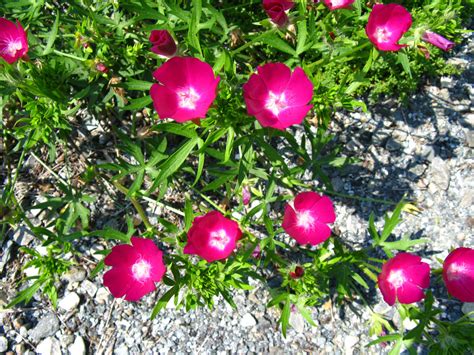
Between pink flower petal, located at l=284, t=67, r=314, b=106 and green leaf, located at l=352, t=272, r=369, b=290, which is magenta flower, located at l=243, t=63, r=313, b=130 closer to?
pink flower petal, located at l=284, t=67, r=314, b=106

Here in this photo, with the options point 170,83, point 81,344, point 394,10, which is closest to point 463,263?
point 394,10

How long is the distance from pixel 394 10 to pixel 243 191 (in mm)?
1185

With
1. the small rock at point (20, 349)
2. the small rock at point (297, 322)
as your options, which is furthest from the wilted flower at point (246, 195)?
the small rock at point (20, 349)

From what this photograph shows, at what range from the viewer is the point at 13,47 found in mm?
2312

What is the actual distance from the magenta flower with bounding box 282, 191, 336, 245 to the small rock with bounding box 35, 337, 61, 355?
4.91ft

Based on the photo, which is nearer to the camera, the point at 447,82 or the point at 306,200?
the point at 306,200

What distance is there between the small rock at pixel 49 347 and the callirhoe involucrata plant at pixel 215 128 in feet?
1.46

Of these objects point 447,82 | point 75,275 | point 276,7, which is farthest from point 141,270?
point 447,82

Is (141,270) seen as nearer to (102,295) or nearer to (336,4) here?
(102,295)

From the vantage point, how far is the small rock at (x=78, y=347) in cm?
276

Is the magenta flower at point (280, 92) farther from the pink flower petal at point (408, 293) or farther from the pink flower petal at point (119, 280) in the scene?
the pink flower petal at point (119, 280)

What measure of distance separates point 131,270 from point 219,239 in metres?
0.45

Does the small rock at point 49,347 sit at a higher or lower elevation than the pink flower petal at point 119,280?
lower

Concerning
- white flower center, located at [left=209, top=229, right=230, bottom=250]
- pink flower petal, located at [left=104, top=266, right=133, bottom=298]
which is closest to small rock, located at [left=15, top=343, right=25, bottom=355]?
pink flower petal, located at [left=104, top=266, right=133, bottom=298]
